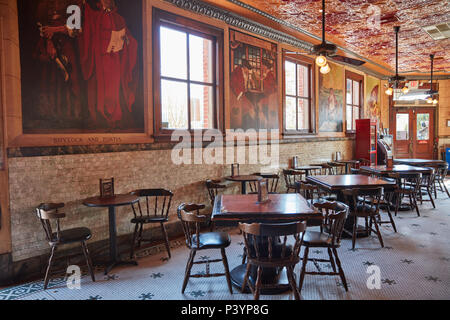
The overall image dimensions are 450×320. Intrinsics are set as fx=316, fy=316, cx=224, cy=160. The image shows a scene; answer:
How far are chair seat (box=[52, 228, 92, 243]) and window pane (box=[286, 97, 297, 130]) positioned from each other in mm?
5522

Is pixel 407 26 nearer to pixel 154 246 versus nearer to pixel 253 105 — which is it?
pixel 253 105

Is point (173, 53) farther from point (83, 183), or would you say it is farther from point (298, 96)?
point (298, 96)

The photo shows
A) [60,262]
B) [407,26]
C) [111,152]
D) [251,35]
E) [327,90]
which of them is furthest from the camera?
[327,90]

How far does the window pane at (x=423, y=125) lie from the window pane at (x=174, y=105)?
11.6 meters

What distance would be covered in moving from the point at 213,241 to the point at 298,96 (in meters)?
5.94

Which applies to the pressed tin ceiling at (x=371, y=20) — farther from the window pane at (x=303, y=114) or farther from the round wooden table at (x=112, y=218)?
the round wooden table at (x=112, y=218)

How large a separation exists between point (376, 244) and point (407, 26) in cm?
532

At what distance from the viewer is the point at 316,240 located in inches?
131

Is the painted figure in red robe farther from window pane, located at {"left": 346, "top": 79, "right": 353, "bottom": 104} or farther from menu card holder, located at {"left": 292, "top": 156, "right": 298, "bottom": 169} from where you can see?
window pane, located at {"left": 346, "top": 79, "right": 353, "bottom": 104}

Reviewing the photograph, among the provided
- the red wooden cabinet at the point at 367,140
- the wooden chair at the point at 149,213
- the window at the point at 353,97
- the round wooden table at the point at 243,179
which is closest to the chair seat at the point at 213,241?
the wooden chair at the point at 149,213

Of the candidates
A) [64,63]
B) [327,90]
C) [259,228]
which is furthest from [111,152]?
[327,90]

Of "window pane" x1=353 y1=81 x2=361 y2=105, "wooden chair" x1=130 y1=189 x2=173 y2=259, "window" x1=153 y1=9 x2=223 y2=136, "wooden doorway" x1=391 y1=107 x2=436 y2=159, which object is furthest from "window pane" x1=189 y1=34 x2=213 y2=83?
"wooden doorway" x1=391 y1=107 x2=436 y2=159

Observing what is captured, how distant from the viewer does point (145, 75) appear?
15.6 ft

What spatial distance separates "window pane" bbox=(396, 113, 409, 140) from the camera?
43.1 ft
